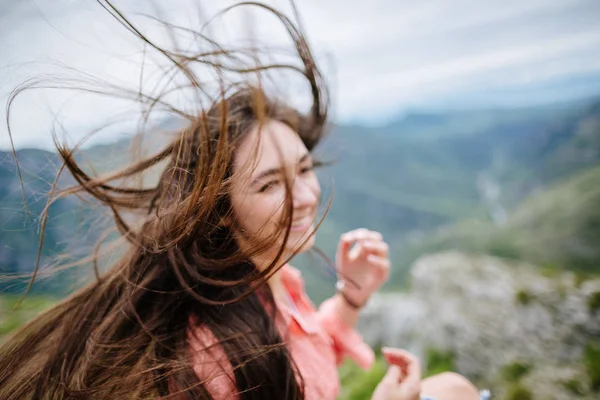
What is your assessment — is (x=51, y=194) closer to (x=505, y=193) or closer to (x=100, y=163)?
(x=100, y=163)

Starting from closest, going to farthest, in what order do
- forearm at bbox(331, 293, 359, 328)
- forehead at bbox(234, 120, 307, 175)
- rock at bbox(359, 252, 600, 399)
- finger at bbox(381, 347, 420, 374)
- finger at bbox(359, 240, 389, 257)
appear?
forehead at bbox(234, 120, 307, 175)
finger at bbox(381, 347, 420, 374)
finger at bbox(359, 240, 389, 257)
forearm at bbox(331, 293, 359, 328)
rock at bbox(359, 252, 600, 399)

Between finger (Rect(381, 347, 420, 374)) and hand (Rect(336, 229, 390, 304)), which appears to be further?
hand (Rect(336, 229, 390, 304))

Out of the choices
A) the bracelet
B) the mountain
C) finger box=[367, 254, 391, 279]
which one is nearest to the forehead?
the mountain

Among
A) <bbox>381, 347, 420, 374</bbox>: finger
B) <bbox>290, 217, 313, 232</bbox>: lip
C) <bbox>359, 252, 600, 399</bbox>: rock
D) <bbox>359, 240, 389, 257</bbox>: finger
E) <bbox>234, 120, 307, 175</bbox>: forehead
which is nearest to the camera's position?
<bbox>234, 120, 307, 175</bbox>: forehead

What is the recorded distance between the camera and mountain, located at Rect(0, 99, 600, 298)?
117 cm

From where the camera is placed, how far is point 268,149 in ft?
3.96

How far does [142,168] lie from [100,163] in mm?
184

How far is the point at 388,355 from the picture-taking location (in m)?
1.41

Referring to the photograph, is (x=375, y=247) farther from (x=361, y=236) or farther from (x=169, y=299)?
(x=169, y=299)

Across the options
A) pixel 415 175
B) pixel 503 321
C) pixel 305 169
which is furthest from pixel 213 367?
pixel 415 175

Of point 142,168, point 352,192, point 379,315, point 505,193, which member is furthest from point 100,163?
point 352,192

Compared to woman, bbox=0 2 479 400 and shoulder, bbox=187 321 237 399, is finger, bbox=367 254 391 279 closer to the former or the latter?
woman, bbox=0 2 479 400

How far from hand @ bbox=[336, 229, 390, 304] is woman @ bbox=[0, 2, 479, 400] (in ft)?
1.17

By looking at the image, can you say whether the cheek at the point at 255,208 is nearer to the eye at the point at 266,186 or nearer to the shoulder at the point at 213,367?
the eye at the point at 266,186
